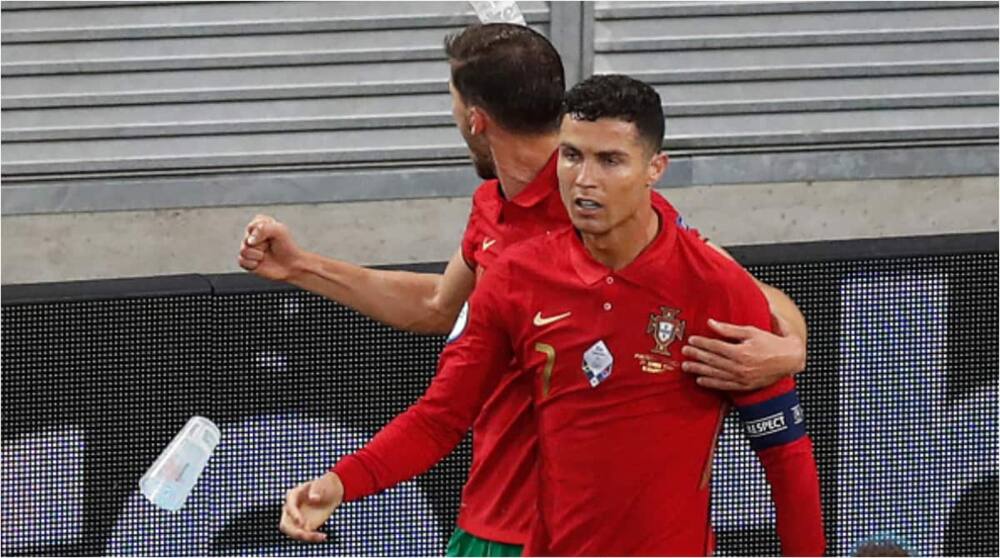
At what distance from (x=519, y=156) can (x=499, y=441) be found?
0.68m

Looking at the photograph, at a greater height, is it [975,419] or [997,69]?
[997,69]

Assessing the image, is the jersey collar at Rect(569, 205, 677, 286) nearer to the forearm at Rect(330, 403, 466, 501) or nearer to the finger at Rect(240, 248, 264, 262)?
the forearm at Rect(330, 403, 466, 501)

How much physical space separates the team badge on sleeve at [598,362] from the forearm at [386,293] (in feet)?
3.84

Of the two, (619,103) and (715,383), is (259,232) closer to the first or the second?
(619,103)

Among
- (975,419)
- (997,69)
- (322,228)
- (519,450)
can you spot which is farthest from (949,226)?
(519,450)

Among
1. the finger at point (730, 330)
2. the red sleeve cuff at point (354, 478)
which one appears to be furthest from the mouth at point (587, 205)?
the red sleeve cuff at point (354, 478)

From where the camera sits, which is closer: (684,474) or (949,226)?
(684,474)

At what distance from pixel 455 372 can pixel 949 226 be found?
3.93 meters

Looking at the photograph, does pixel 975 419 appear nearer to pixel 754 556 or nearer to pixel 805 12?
pixel 754 556

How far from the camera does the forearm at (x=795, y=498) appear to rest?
482cm

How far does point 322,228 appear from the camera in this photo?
26.9 feet

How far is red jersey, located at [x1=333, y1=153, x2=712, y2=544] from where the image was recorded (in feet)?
16.0

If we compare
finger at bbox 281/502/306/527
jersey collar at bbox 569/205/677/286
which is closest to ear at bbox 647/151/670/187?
jersey collar at bbox 569/205/677/286

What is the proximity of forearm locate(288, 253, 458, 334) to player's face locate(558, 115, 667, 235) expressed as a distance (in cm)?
126
